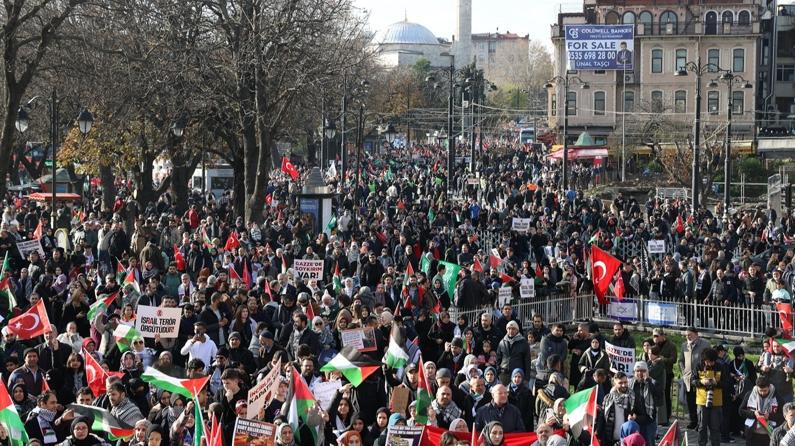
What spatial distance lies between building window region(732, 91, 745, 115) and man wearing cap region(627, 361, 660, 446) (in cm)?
6716

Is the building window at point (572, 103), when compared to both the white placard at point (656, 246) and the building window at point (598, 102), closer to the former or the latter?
the building window at point (598, 102)

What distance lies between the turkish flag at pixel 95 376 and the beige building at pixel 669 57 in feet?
220

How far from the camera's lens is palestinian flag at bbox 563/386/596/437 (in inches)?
486

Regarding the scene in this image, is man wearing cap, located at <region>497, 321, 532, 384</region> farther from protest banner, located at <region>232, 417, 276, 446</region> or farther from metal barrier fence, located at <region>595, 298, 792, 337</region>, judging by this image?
metal barrier fence, located at <region>595, 298, 792, 337</region>

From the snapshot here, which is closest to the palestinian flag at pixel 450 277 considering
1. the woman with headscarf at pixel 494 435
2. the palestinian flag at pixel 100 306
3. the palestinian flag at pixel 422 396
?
the palestinian flag at pixel 100 306

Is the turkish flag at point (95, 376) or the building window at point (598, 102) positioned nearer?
the turkish flag at point (95, 376)

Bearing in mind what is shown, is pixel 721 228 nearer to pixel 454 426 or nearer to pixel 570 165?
→ pixel 454 426

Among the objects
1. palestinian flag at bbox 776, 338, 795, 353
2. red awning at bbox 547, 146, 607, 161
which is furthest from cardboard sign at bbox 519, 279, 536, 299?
red awning at bbox 547, 146, 607, 161

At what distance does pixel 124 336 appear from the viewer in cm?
1565

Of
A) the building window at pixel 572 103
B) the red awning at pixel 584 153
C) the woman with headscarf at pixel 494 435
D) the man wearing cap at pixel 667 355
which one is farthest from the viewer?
the building window at pixel 572 103

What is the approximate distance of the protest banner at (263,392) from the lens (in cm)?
1238

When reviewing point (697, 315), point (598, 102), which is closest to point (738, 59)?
point (598, 102)

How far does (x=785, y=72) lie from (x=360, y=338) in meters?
77.4

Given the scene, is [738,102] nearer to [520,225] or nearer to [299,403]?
[520,225]
